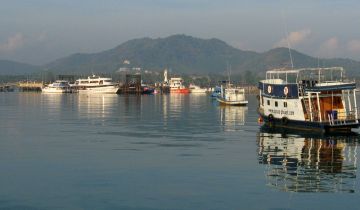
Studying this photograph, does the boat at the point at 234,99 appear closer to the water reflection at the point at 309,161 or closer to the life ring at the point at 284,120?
the life ring at the point at 284,120

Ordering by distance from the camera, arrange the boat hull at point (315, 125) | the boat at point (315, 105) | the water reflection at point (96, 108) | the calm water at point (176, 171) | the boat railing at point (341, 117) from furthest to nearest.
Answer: the water reflection at point (96, 108), the boat at point (315, 105), the boat railing at point (341, 117), the boat hull at point (315, 125), the calm water at point (176, 171)

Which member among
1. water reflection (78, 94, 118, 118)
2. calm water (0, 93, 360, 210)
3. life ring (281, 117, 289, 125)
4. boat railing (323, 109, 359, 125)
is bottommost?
calm water (0, 93, 360, 210)

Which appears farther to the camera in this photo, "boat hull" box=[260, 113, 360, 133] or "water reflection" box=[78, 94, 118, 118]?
"water reflection" box=[78, 94, 118, 118]

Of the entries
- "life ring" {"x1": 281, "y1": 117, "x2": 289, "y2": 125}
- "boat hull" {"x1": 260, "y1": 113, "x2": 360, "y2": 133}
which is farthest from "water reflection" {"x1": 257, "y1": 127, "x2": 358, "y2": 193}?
"life ring" {"x1": 281, "y1": 117, "x2": 289, "y2": 125}

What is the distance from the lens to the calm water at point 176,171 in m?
22.8

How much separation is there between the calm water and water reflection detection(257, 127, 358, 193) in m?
0.05

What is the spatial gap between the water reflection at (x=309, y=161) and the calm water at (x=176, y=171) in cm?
5

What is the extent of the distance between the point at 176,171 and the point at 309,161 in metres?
8.31

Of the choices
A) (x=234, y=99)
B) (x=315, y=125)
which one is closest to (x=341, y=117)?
(x=315, y=125)

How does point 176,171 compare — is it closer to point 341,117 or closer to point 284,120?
point 341,117

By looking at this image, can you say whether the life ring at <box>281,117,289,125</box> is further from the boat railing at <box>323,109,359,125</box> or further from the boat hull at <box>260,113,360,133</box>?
the boat railing at <box>323,109,359,125</box>

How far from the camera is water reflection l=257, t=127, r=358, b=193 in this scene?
25.8 metres

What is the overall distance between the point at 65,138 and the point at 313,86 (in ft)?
71.9

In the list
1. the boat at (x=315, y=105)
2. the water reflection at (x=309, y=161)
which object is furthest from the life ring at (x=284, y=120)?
the water reflection at (x=309, y=161)
